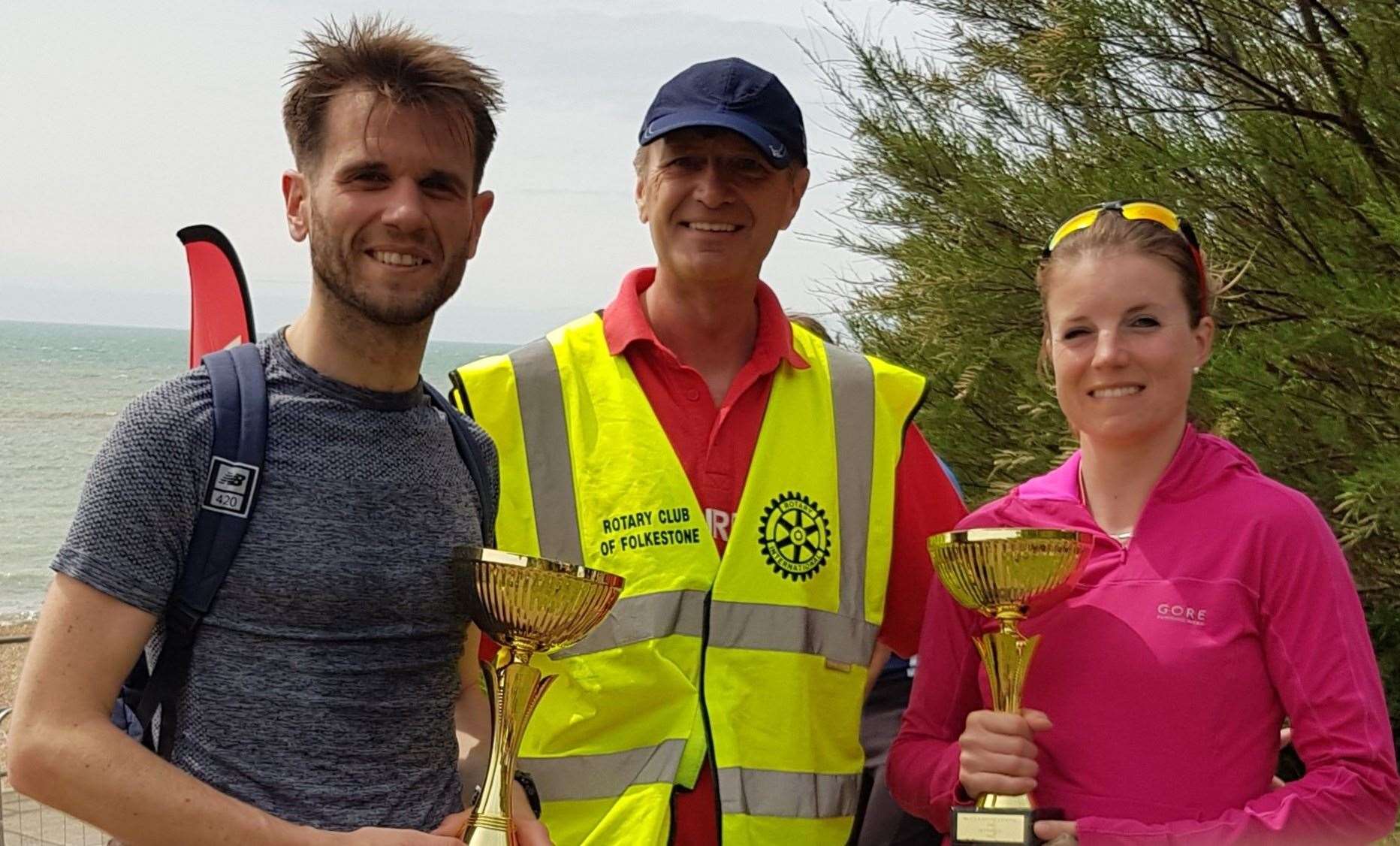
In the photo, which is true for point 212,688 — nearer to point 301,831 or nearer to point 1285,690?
point 301,831

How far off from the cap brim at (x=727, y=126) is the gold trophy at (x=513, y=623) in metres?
1.03

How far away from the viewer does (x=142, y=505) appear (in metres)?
2.18

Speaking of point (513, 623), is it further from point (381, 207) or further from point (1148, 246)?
point (1148, 246)

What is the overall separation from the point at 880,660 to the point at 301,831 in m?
1.62

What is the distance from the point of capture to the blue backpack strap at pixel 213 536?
224 cm

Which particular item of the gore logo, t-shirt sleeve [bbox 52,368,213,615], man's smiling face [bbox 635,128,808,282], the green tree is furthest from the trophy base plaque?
the green tree

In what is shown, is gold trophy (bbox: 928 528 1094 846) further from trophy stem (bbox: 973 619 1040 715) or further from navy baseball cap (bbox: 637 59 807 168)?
navy baseball cap (bbox: 637 59 807 168)

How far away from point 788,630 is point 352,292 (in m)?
1.15

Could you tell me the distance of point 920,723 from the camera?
2.98m

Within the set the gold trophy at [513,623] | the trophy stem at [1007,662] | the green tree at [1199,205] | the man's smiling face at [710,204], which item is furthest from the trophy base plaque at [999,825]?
the green tree at [1199,205]

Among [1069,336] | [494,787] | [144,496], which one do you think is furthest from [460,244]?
[1069,336]

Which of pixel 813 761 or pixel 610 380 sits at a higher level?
pixel 610 380

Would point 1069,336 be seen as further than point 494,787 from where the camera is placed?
Yes

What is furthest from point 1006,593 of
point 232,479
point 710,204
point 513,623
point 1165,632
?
point 232,479
